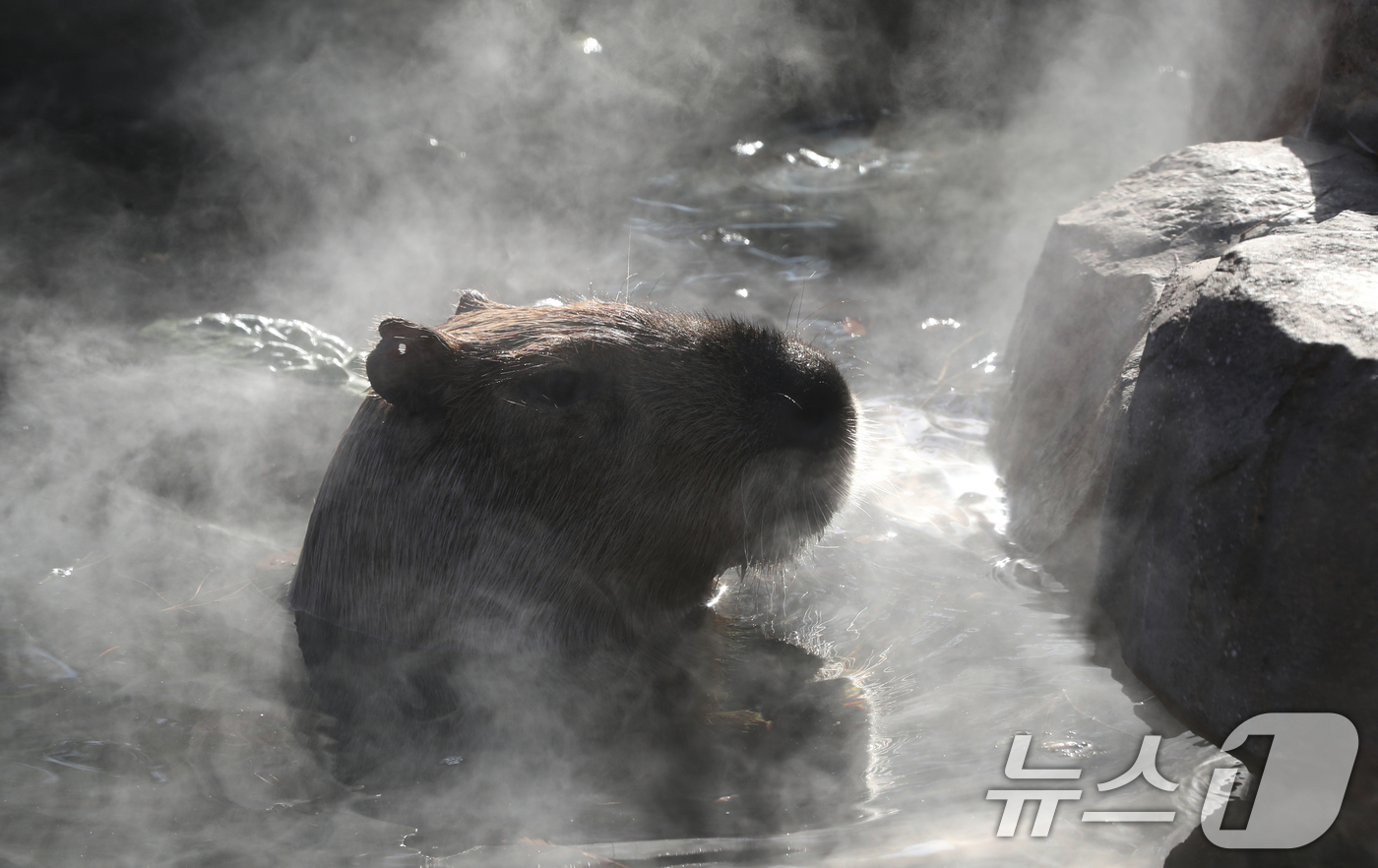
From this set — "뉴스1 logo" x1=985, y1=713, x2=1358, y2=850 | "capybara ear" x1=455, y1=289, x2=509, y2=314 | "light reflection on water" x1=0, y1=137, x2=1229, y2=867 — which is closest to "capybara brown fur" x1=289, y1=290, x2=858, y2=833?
"light reflection on water" x1=0, y1=137, x2=1229, y2=867

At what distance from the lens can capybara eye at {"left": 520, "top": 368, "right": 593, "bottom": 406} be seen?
2.63 metres

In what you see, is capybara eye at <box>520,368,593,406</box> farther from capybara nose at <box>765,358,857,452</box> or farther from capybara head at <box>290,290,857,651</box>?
capybara nose at <box>765,358,857,452</box>

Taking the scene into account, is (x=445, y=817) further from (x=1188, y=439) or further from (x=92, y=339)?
(x=92, y=339)

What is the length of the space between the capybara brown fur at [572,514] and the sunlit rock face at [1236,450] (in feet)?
2.43

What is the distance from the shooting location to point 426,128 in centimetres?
743

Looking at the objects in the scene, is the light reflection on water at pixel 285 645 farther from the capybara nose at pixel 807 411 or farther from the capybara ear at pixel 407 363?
the capybara ear at pixel 407 363

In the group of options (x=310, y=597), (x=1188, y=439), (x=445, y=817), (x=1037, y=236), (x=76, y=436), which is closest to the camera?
(x=445, y=817)

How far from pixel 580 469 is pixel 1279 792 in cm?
167

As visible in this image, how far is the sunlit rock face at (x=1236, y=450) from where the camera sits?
1.85 m

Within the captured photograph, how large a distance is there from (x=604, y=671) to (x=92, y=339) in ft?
10.4

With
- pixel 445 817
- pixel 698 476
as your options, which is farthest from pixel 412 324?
pixel 445 817

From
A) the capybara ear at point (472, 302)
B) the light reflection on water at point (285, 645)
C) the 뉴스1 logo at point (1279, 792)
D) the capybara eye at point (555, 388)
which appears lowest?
the light reflection on water at point (285, 645)

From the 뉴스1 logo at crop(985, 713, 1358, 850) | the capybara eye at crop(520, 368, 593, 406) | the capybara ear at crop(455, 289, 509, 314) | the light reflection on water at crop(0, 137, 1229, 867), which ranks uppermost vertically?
the capybara ear at crop(455, 289, 509, 314)

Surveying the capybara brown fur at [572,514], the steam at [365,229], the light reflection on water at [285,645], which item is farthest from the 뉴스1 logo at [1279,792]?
the capybara brown fur at [572,514]
